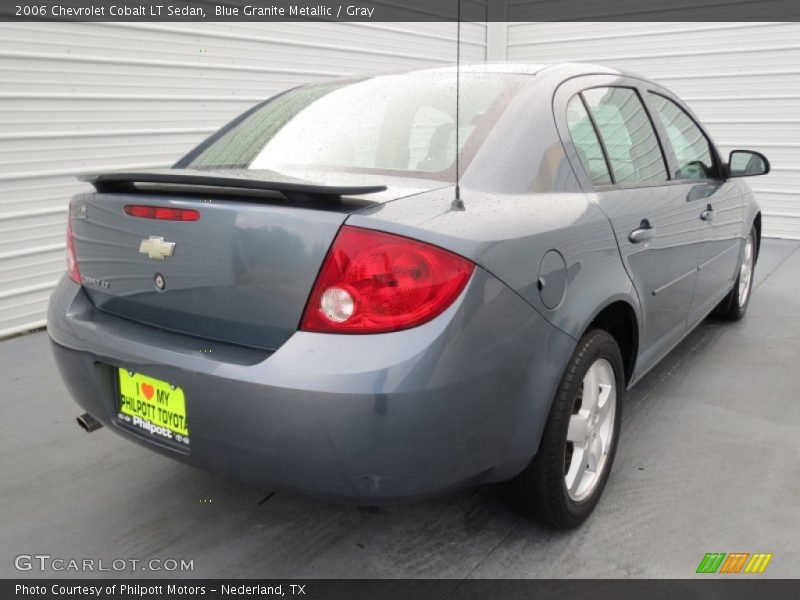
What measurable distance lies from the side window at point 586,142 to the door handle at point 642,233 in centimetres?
20

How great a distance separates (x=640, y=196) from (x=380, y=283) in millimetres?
1339

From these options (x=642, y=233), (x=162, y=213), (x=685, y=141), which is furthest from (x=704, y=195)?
(x=162, y=213)

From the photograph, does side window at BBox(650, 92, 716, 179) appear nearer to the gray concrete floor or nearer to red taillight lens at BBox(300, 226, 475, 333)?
the gray concrete floor

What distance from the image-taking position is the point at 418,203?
5.65 feet

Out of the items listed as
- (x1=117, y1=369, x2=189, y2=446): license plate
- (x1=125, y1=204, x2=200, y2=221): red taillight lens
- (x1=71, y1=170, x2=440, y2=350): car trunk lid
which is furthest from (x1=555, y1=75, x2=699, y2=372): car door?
(x1=117, y1=369, x2=189, y2=446): license plate

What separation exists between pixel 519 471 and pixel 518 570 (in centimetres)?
33

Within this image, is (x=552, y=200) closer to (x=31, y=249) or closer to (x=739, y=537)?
(x=739, y=537)

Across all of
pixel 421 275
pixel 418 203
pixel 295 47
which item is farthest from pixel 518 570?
pixel 295 47

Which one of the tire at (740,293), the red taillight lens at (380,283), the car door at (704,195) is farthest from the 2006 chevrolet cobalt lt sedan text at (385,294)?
the tire at (740,293)

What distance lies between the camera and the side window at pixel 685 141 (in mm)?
3068

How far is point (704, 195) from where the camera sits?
10.3 ft

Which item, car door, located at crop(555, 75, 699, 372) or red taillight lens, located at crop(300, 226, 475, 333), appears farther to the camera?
car door, located at crop(555, 75, 699, 372)

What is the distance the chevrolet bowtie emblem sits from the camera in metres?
1.79

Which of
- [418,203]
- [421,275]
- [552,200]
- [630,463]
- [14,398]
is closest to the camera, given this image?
[421,275]
